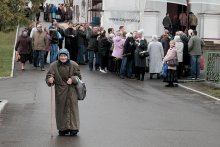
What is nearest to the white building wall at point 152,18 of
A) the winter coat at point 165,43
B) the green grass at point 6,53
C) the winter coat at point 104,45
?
the green grass at point 6,53

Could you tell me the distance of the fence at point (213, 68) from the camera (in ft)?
72.4

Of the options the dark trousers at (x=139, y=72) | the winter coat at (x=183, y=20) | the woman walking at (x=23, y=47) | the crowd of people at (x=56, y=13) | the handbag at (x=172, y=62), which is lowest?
the dark trousers at (x=139, y=72)

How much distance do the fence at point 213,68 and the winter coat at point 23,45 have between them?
7.72 m

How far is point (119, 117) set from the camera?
14977mm

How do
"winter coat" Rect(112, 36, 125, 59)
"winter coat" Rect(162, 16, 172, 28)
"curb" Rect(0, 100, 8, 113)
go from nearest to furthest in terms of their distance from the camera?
"curb" Rect(0, 100, 8, 113), "winter coat" Rect(112, 36, 125, 59), "winter coat" Rect(162, 16, 172, 28)

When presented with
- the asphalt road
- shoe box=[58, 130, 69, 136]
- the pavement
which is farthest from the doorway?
shoe box=[58, 130, 69, 136]

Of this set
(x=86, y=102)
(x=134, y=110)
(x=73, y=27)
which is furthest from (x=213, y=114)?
(x=73, y=27)

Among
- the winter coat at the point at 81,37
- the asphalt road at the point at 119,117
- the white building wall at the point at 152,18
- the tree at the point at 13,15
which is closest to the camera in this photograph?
the asphalt road at the point at 119,117

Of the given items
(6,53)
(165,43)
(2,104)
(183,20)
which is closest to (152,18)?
(183,20)

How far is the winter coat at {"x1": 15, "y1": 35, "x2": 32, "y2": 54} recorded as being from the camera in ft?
86.6

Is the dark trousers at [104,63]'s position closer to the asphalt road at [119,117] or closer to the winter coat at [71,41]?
the winter coat at [71,41]

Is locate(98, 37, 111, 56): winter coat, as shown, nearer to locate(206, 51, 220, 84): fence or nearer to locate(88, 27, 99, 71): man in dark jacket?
locate(88, 27, 99, 71): man in dark jacket

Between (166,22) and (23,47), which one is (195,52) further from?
(166,22)

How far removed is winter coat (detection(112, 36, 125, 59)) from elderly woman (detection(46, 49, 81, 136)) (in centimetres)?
1210
